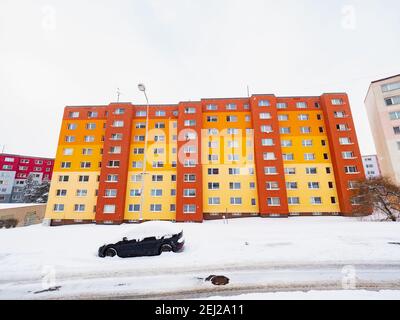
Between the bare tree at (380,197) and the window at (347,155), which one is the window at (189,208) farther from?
the window at (347,155)

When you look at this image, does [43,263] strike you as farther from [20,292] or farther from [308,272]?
[308,272]

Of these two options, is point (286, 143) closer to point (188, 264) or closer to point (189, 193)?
point (189, 193)

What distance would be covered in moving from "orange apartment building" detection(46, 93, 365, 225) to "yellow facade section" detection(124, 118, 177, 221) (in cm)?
15

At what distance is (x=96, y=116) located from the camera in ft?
104

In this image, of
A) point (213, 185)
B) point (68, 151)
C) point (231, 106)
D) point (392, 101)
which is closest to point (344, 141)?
point (392, 101)

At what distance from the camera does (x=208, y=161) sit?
1128 inches

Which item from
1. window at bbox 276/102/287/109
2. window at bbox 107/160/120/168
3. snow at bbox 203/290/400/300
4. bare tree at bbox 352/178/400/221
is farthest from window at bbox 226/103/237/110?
snow at bbox 203/290/400/300

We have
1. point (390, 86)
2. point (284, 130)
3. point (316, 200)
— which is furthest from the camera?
point (390, 86)

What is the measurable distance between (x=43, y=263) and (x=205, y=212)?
64.5ft

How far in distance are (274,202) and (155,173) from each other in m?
18.1

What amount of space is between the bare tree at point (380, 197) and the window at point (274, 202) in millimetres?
9025

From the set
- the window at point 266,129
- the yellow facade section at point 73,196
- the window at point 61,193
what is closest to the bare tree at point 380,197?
the window at point 266,129

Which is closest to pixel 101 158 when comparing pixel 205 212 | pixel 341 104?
pixel 205 212

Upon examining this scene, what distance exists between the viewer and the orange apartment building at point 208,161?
26.4 metres
